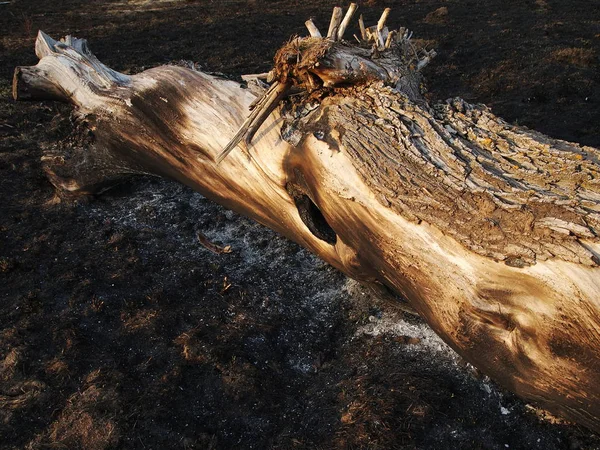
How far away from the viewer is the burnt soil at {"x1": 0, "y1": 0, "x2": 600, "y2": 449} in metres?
3.16

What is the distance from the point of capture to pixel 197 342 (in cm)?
378

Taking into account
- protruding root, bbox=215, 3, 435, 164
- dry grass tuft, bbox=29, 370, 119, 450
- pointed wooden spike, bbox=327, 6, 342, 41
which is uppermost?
pointed wooden spike, bbox=327, 6, 342, 41

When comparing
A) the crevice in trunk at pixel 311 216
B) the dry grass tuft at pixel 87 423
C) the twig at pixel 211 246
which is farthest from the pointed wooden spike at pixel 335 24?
the dry grass tuft at pixel 87 423

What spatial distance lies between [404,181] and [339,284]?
5.32ft

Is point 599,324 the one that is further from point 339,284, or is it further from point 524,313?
point 339,284

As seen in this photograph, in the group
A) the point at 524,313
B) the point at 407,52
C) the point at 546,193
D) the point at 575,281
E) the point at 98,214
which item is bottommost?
the point at 98,214

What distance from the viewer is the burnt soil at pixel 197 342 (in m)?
3.16

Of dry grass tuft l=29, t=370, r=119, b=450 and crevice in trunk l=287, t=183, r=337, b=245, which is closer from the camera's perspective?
dry grass tuft l=29, t=370, r=119, b=450

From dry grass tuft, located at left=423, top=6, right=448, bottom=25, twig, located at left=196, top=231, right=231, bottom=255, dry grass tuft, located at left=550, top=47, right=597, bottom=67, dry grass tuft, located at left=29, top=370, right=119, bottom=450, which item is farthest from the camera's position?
dry grass tuft, located at left=423, top=6, right=448, bottom=25

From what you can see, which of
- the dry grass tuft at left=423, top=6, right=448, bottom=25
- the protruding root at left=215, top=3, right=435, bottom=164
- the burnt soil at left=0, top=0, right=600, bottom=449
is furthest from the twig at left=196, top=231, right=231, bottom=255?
the dry grass tuft at left=423, top=6, right=448, bottom=25

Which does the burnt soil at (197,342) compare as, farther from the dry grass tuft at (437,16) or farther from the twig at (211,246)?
the dry grass tuft at (437,16)

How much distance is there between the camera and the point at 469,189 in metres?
2.88

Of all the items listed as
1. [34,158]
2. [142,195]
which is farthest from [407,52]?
[34,158]

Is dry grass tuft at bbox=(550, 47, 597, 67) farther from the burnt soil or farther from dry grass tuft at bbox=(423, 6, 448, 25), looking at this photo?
dry grass tuft at bbox=(423, 6, 448, 25)
